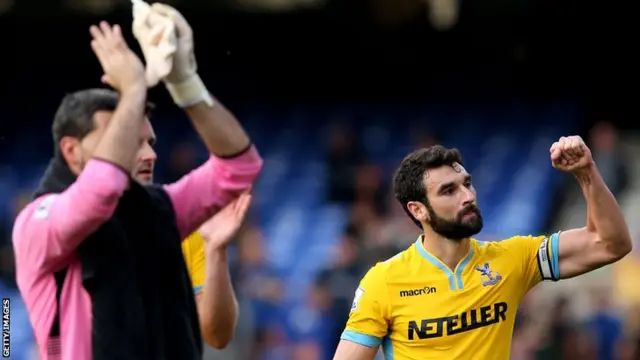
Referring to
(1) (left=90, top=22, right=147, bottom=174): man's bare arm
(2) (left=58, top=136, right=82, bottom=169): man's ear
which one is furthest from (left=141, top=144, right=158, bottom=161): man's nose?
(1) (left=90, top=22, right=147, bottom=174): man's bare arm

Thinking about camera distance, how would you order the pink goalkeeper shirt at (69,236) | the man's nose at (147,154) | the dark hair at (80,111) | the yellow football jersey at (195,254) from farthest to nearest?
the yellow football jersey at (195,254) < the man's nose at (147,154) < the dark hair at (80,111) < the pink goalkeeper shirt at (69,236)

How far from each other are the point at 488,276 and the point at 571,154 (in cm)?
69

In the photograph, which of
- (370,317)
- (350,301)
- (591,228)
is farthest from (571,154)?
(350,301)

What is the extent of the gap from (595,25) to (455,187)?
38.3 ft

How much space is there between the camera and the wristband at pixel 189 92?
468 cm

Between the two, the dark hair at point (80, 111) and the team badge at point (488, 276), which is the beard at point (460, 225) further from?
the dark hair at point (80, 111)

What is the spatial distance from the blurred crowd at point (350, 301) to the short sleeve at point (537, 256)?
4.95 metres

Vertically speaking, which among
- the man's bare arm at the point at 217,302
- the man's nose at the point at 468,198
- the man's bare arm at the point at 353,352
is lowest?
the man's bare arm at the point at 353,352

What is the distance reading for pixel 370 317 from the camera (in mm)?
5750

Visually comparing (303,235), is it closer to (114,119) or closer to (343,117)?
(343,117)

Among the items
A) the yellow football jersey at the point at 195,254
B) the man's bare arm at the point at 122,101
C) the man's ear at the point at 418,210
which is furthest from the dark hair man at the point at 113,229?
the yellow football jersey at the point at 195,254

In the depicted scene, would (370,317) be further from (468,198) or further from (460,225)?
(468,198)

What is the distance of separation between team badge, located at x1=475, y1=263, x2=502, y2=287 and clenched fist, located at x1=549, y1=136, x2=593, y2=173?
0.60 meters

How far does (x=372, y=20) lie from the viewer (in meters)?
17.3
